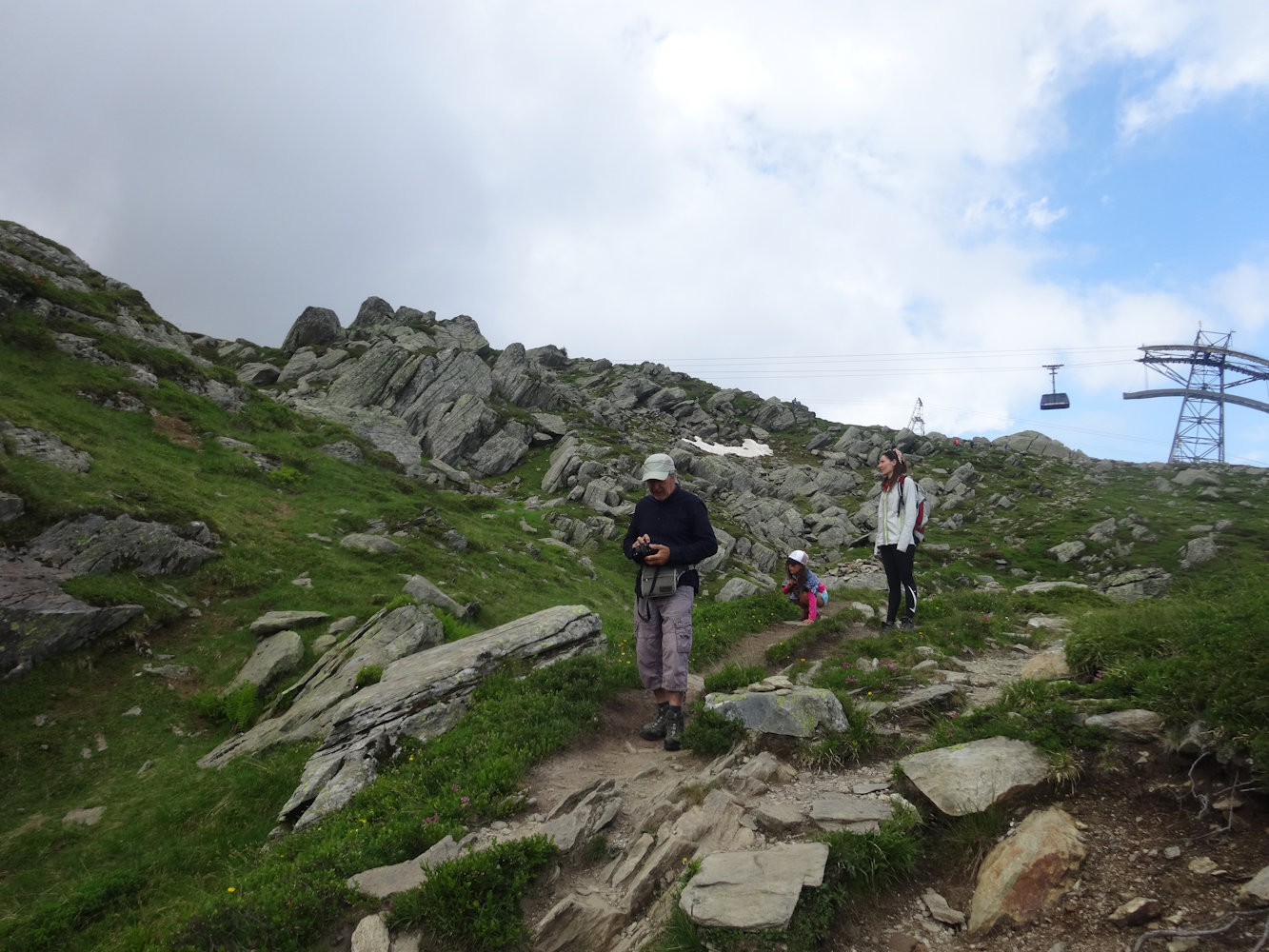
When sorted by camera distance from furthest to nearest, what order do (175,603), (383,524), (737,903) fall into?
(383,524), (175,603), (737,903)

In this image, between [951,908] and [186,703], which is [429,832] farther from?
[186,703]

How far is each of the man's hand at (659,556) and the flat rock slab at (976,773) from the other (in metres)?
4.11

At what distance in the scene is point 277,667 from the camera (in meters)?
16.2

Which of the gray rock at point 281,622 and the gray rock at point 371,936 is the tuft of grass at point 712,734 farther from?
the gray rock at point 281,622

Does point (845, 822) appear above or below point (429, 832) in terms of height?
above

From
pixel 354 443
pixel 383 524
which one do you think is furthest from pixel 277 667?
pixel 354 443

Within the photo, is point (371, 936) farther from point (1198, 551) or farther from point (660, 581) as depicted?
point (1198, 551)

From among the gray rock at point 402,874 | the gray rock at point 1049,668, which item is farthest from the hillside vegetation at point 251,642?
the gray rock at point 1049,668

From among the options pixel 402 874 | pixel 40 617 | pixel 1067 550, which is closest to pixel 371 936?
pixel 402 874

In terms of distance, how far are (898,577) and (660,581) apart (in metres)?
7.29

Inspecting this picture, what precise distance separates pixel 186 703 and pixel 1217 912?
1935cm

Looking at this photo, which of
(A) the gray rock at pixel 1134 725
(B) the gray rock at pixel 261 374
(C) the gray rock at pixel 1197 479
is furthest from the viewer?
(C) the gray rock at pixel 1197 479

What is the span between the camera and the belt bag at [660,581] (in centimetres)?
942

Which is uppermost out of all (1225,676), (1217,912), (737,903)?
(1225,676)
